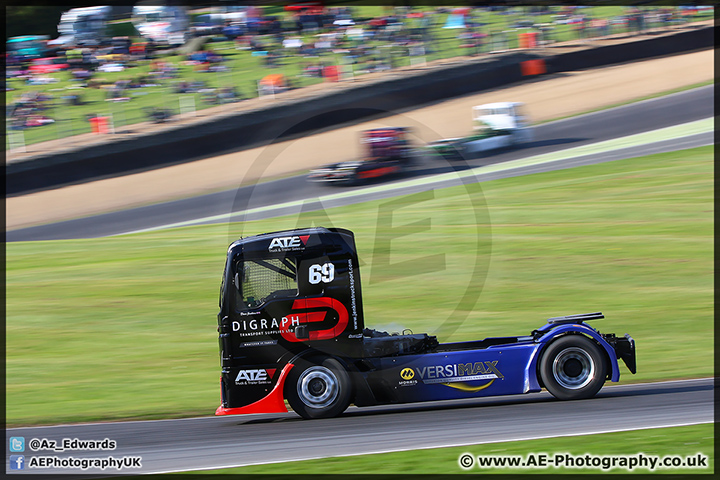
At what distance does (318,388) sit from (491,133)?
1884 centimetres

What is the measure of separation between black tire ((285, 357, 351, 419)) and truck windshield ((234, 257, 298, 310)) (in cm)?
84

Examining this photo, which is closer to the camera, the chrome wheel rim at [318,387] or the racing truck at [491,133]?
the chrome wheel rim at [318,387]

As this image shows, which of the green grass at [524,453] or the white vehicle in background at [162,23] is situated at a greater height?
the white vehicle in background at [162,23]

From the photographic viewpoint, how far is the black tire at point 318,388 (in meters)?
8.37

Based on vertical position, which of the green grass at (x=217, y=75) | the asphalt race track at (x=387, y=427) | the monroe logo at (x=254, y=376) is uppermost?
the green grass at (x=217, y=75)

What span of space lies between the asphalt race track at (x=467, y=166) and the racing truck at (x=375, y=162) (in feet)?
1.25

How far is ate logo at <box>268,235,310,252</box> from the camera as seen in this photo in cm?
854

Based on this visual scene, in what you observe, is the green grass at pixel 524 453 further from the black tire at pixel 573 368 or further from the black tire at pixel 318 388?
the black tire at pixel 318 388

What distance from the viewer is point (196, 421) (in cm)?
941

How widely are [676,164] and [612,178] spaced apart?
85.1 inches

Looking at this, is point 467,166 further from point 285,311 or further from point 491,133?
point 285,311

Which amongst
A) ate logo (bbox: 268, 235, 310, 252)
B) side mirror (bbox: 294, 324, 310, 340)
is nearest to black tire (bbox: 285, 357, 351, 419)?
side mirror (bbox: 294, 324, 310, 340)

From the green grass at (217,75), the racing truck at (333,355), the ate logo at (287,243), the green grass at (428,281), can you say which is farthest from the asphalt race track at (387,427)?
the green grass at (217,75)

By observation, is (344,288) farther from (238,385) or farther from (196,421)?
(196,421)
